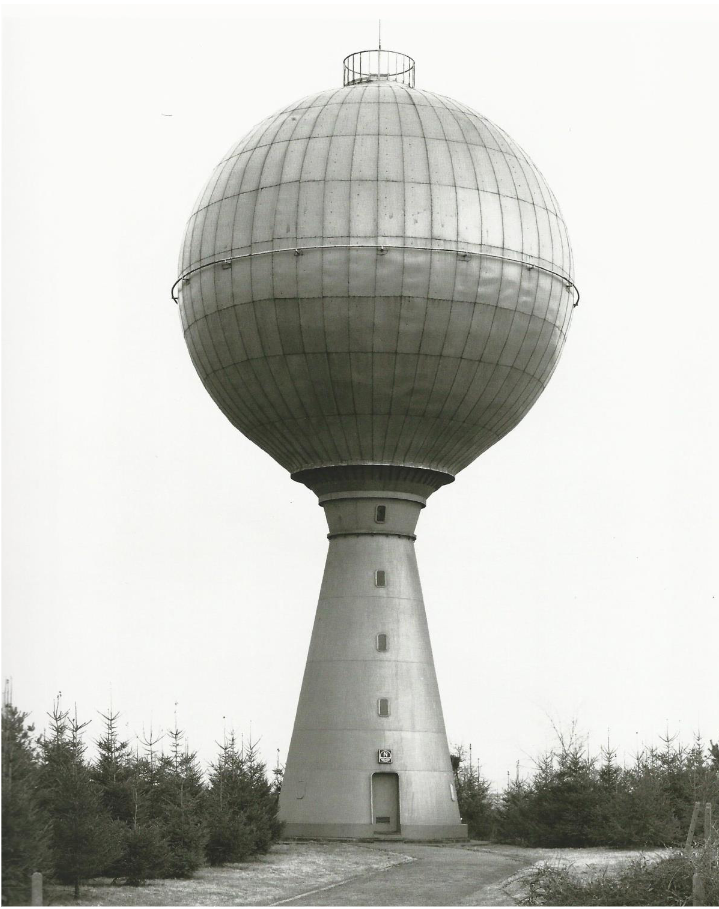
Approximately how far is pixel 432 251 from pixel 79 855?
1355 cm

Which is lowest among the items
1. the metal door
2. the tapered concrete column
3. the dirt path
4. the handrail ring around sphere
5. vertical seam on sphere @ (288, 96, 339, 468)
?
the dirt path

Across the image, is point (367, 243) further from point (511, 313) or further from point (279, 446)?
point (279, 446)

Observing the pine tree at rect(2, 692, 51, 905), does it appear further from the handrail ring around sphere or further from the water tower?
the handrail ring around sphere

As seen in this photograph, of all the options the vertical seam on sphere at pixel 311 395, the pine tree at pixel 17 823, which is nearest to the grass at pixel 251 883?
the pine tree at pixel 17 823

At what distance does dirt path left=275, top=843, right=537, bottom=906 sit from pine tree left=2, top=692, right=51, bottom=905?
3360 millimetres

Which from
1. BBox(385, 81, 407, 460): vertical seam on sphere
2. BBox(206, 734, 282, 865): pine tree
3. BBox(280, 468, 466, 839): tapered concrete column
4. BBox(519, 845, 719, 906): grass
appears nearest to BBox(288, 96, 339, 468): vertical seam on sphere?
BBox(280, 468, 466, 839): tapered concrete column

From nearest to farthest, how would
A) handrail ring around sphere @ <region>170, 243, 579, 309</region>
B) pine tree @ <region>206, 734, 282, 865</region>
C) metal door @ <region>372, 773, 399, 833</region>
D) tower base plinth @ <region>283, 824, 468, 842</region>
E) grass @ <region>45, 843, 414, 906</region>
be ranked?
grass @ <region>45, 843, 414, 906</region>, pine tree @ <region>206, 734, 282, 865</region>, handrail ring around sphere @ <region>170, 243, 579, 309</region>, tower base plinth @ <region>283, 824, 468, 842</region>, metal door @ <region>372, 773, 399, 833</region>

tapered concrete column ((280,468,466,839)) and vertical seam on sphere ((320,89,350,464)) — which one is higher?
vertical seam on sphere ((320,89,350,464))

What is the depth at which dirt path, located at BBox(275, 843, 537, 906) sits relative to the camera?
56.3 ft

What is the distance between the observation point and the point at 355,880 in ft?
63.7

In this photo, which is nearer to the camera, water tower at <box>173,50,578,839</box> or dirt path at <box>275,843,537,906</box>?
dirt path at <box>275,843,537,906</box>

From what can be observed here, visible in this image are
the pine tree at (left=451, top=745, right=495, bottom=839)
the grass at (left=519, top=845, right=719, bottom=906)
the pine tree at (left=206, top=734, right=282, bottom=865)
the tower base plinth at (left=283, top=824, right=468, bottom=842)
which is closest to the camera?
the grass at (left=519, top=845, right=719, bottom=906)

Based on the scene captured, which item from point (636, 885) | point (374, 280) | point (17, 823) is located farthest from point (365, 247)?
point (17, 823)

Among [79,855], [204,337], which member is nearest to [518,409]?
[204,337]
